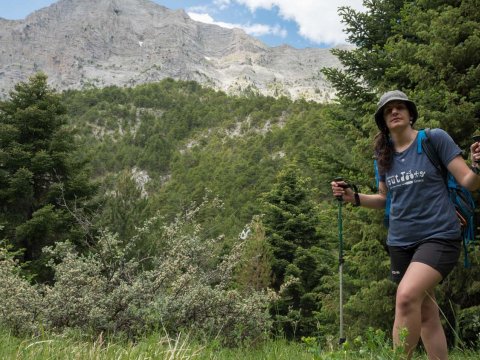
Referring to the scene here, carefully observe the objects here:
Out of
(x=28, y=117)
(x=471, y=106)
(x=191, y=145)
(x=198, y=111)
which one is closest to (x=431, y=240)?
(x=471, y=106)

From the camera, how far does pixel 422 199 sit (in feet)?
7.93

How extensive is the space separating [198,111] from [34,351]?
11085 centimetres

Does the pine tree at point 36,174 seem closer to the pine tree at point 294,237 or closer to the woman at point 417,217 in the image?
the pine tree at point 294,237

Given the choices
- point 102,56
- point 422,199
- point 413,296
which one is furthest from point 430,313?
point 102,56

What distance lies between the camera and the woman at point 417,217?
2.26 metres

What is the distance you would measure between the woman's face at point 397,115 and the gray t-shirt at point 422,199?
150 mm

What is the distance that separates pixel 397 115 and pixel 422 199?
0.56m

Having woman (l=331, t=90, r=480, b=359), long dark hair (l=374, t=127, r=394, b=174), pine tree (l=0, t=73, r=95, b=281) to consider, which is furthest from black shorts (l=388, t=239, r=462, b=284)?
pine tree (l=0, t=73, r=95, b=281)

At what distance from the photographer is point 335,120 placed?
32.7ft

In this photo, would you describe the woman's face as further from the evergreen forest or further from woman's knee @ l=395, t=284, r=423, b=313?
the evergreen forest

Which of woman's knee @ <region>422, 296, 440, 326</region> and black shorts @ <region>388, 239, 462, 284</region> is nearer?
black shorts @ <region>388, 239, 462, 284</region>

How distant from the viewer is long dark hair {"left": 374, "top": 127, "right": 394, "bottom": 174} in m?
2.68

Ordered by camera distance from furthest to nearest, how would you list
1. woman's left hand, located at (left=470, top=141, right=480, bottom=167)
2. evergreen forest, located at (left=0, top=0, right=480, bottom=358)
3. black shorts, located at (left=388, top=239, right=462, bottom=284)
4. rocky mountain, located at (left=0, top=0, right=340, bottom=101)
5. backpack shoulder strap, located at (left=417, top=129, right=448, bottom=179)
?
rocky mountain, located at (left=0, top=0, right=340, bottom=101), evergreen forest, located at (left=0, top=0, right=480, bottom=358), backpack shoulder strap, located at (left=417, top=129, right=448, bottom=179), black shorts, located at (left=388, top=239, right=462, bottom=284), woman's left hand, located at (left=470, top=141, right=480, bottom=167)

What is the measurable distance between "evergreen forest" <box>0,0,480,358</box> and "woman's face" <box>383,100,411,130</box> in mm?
1148
